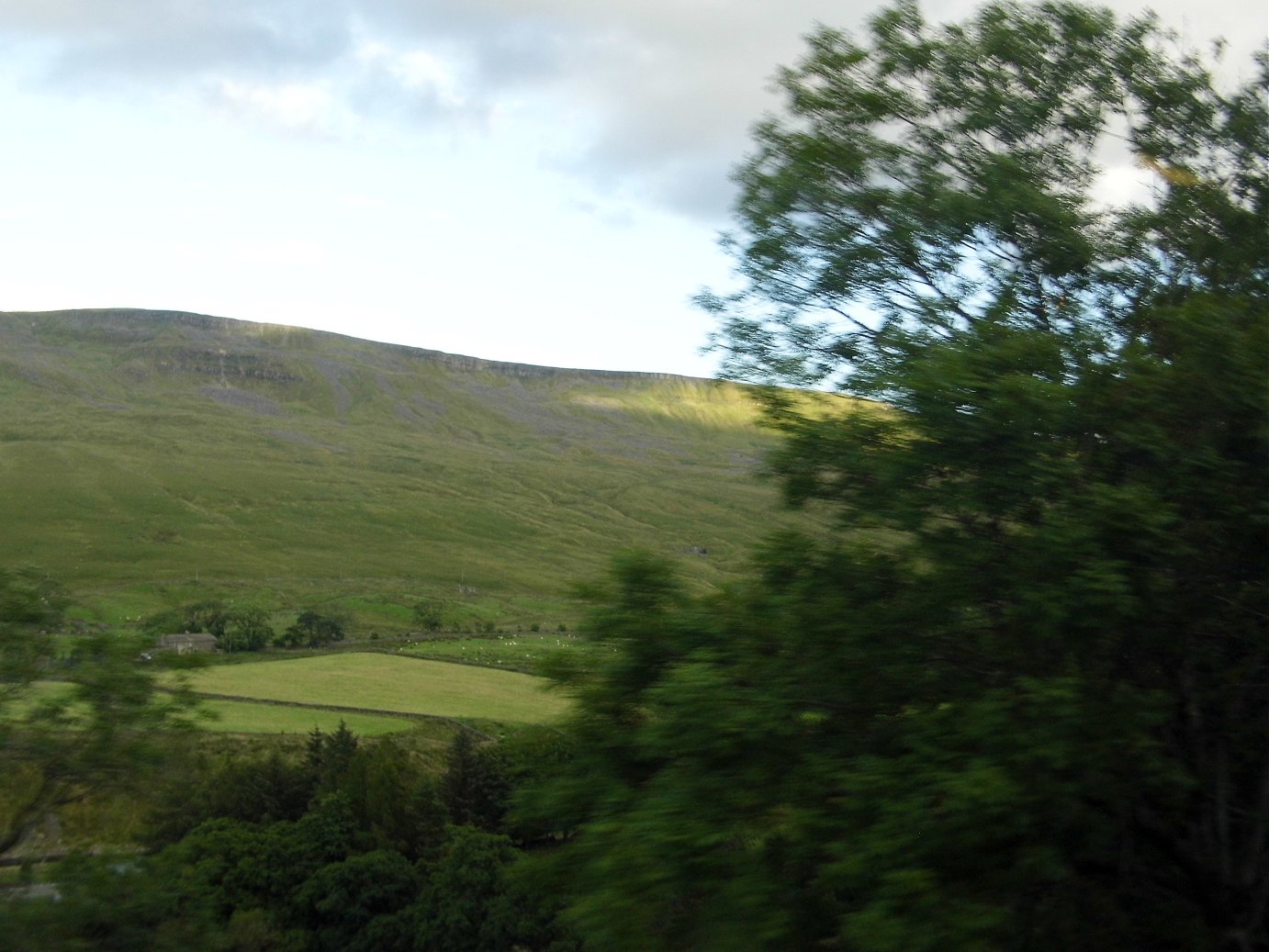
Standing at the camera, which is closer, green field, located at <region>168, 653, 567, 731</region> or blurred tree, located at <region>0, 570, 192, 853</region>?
blurred tree, located at <region>0, 570, 192, 853</region>

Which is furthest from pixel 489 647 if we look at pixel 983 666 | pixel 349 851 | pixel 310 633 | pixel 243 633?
pixel 983 666

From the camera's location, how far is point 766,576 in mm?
8406

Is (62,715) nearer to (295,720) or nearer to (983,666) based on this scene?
(983,666)

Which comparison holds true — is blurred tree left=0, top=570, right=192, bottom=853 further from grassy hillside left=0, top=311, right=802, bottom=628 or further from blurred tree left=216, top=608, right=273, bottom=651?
grassy hillside left=0, top=311, right=802, bottom=628

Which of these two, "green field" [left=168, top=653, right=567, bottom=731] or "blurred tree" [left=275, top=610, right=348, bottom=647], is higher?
"green field" [left=168, top=653, right=567, bottom=731]

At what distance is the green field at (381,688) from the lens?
1227 inches

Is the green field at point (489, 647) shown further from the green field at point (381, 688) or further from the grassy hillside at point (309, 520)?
the grassy hillside at point (309, 520)

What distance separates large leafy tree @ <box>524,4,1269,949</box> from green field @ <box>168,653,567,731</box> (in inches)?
816

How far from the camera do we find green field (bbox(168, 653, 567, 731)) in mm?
31172

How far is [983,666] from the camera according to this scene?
743 cm

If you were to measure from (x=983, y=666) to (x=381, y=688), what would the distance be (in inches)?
1296

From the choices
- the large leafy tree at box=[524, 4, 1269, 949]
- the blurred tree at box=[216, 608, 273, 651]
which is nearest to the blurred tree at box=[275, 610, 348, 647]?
the blurred tree at box=[216, 608, 273, 651]

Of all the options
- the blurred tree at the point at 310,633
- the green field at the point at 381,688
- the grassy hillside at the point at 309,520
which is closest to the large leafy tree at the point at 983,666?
the green field at the point at 381,688

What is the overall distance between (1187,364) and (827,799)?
420 cm
